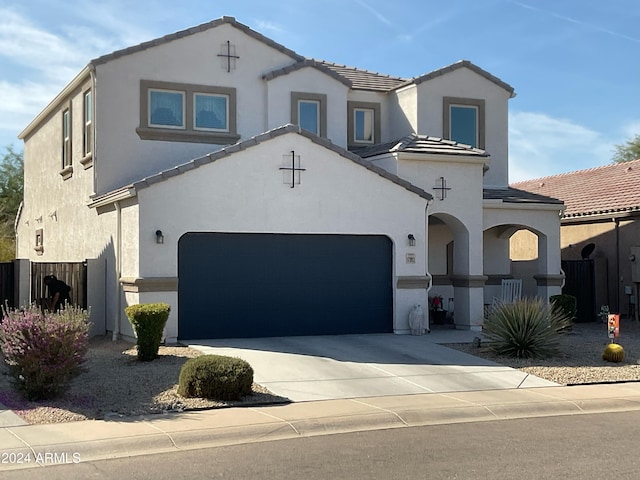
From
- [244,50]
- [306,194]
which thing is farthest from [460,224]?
[244,50]

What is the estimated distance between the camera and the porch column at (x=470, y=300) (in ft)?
72.7

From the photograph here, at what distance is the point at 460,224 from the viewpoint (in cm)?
2219

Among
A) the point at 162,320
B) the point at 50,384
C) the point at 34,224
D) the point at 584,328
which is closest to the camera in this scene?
the point at 50,384

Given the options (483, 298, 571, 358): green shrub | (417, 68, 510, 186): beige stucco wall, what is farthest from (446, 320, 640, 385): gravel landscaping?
(417, 68, 510, 186): beige stucco wall

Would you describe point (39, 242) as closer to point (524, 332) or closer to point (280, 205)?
point (280, 205)

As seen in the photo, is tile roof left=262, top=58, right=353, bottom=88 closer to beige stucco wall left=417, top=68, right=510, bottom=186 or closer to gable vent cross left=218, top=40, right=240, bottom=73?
gable vent cross left=218, top=40, right=240, bottom=73

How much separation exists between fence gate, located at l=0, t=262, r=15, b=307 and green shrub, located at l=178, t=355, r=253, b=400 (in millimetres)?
8811

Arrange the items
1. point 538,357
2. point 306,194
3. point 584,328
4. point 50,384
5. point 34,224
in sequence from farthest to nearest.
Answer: point 34,224
point 584,328
point 306,194
point 538,357
point 50,384

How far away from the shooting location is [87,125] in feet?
74.0

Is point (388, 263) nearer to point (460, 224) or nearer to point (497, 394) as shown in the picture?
point (460, 224)

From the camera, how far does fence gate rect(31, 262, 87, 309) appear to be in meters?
20.5

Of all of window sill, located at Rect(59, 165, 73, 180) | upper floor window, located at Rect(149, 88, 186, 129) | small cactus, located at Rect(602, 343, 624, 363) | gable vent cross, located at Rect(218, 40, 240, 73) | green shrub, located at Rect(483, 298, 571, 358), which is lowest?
small cactus, located at Rect(602, 343, 624, 363)

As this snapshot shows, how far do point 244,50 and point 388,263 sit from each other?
716 cm

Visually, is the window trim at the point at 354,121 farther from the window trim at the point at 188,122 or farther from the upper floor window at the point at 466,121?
the window trim at the point at 188,122
